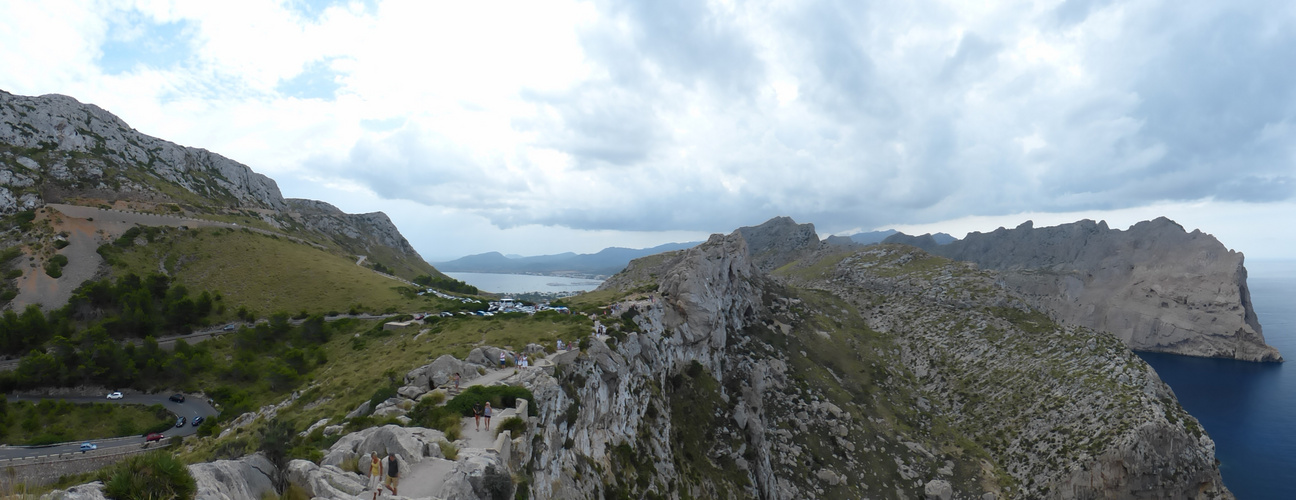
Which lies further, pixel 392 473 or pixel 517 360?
pixel 517 360

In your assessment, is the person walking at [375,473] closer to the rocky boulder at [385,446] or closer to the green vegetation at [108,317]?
the rocky boulder at [385,446]

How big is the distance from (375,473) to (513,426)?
6406 mm

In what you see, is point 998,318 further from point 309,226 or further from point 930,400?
point 309,226

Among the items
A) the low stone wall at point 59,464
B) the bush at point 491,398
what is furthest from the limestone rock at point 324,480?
the low stone wall at point 59,464

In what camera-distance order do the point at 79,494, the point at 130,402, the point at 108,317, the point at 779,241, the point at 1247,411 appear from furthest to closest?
1. the point at 779,241
2. the point at 1247,411
3. the point at 108,317
4. the point at 130,402
5. the point at 79,494

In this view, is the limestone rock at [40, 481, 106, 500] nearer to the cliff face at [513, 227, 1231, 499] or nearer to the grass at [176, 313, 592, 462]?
the grass at [176, 313, 592, 462]

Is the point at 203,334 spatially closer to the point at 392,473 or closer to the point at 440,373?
the point at 440,373

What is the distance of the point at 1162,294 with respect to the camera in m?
144

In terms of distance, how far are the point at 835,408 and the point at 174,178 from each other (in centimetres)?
14269

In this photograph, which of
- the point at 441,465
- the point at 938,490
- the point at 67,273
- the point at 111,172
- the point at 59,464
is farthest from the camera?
the point at 111,172

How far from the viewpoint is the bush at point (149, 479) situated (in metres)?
8.57

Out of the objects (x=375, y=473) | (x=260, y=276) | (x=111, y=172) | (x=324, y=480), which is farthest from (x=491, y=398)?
(x=111, y=172)

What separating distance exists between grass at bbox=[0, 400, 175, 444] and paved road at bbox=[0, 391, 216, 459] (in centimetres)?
101

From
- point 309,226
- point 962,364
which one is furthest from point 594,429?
point 309,226
